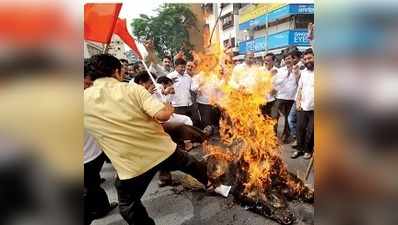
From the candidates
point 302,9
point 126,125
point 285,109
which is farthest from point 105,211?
point 302,9

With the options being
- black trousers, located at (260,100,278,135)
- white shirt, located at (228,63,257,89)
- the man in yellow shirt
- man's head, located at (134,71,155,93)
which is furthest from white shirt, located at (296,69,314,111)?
man's head, located at (134,71,155,93)

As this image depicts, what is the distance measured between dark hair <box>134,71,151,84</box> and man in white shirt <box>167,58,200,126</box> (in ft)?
0.35

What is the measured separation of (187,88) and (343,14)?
2.60 ft

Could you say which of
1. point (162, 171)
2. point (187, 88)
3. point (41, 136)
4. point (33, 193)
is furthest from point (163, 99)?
point (33, 193)

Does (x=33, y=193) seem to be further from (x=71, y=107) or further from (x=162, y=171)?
(x=162, y=171)

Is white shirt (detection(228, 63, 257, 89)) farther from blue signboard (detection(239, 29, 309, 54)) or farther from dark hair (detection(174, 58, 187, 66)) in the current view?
dark hair (detection(174, 58, 187, 66))

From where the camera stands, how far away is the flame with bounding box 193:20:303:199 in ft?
6.56

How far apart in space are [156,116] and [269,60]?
0.63m

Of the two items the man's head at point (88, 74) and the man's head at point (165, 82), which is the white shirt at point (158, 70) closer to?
the man's head at point (165, 82)

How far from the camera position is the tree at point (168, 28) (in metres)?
1.92

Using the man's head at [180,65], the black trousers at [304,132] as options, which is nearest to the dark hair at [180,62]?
the man's head at [180,65]

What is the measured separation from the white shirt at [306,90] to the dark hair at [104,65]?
893mm

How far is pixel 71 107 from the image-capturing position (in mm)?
1745

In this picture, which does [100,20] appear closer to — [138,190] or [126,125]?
[126,125]
